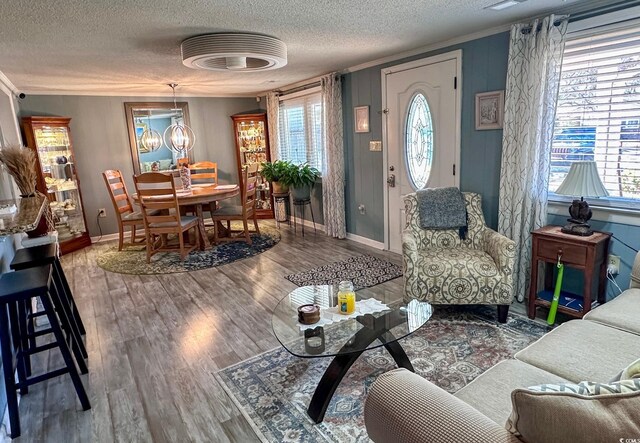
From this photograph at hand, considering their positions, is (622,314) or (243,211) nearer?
(622,314)

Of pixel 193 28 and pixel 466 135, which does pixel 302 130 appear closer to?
pixel 466 135

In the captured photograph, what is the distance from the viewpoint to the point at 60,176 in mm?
5348

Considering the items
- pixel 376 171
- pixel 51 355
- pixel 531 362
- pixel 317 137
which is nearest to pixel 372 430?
pixel 531 362

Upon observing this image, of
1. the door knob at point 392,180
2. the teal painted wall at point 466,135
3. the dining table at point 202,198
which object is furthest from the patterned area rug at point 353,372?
the dining table at point 202,198

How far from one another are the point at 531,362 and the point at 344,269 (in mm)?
2557

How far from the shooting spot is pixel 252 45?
2990mm

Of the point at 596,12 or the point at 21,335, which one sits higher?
the point at 596,12

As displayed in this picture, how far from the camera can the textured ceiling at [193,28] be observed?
7.63ft

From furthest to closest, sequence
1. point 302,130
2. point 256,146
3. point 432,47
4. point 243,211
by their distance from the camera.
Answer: point 256,146
point 302,130
point 243,211
point 432,47

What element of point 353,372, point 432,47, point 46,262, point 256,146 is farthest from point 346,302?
point 256,146

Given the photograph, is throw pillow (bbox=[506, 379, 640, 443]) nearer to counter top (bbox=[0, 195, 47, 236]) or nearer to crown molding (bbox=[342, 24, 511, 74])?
counter top (bbox=[0, 195, 47, 236])

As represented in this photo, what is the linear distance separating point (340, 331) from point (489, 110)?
2.37 metres

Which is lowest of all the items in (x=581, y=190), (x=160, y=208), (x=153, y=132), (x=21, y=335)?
(x=21, y=335)

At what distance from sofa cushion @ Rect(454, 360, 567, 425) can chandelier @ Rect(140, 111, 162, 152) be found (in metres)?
5.87
